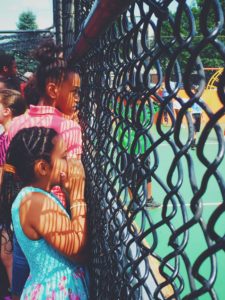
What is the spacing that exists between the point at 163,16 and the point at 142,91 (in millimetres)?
336

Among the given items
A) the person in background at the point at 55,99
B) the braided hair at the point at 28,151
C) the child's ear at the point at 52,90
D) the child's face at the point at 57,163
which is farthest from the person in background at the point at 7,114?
the child's face at the point at 57,163

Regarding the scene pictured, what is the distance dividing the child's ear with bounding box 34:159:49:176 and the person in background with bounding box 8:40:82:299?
0.36 m

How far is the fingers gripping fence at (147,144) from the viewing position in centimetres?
51

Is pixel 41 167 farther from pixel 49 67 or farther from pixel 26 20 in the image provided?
pixel 26 20

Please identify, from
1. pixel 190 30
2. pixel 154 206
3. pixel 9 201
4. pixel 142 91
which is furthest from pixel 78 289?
pixel 154 206

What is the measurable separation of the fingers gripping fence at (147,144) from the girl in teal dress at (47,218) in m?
0.13

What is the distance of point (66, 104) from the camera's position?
2.47 meters

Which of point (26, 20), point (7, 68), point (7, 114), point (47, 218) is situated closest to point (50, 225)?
point (47, 218)

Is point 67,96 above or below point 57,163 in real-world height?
above

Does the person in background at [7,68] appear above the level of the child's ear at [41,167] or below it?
above

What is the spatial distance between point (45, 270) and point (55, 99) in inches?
49.6

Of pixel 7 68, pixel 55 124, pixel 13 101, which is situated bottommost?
pixel 55 124

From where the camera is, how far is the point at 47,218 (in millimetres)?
1398

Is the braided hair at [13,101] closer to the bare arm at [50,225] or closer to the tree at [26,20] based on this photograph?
the bare arm at [50,225]
